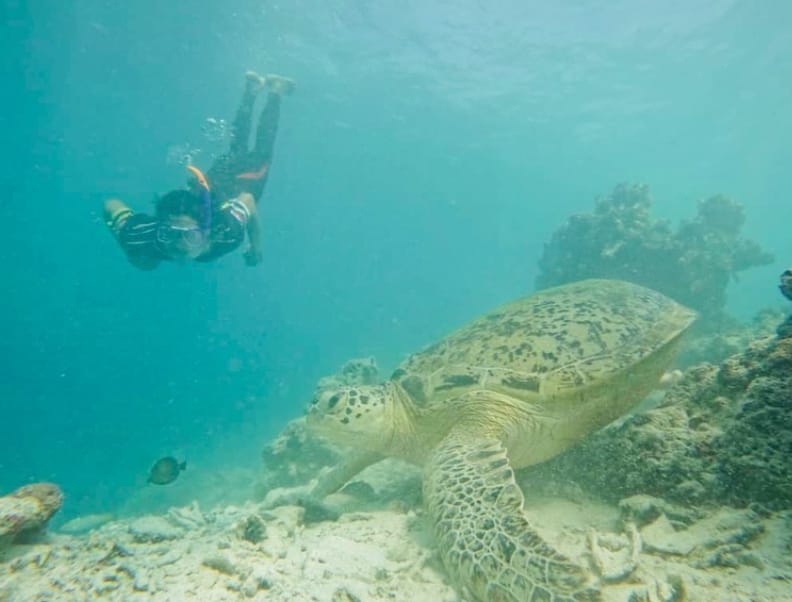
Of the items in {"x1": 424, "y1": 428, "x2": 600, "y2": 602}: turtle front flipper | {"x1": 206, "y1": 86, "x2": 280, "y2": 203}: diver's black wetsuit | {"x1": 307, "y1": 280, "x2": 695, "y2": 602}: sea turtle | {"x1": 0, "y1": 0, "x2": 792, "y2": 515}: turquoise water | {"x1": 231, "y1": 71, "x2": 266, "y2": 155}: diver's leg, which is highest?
{"x1": 0, "y1": 0, "x2": 792, "y2": 515}: turquoise water

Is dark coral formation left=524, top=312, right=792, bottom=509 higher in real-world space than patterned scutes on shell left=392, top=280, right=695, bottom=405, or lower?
lower

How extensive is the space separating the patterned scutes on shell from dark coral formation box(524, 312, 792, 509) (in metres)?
0.56

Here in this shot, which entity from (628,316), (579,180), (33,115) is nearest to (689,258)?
(628,316)

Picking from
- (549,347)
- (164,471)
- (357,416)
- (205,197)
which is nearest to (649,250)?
(549,347)

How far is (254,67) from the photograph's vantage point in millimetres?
32125

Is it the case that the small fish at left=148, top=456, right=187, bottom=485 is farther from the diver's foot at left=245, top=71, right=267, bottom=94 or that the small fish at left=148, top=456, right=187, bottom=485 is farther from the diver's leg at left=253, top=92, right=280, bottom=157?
the diver's foot at left=245, top=71, right=267, bottom=94

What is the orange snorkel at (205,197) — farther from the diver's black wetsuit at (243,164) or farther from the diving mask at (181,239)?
the diver's black wetsuit at (243,164)

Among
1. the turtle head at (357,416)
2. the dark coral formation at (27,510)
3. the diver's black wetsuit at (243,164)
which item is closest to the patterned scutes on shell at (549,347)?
the turtle head at (357,416)

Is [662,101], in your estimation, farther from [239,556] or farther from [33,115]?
[33,115]

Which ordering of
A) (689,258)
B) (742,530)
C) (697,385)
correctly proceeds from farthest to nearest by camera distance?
(689,258)
(697,385)
(742,530)

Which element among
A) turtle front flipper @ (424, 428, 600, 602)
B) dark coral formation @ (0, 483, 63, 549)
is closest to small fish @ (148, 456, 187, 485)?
dark coral formation @ (0, 483, 63, 549)

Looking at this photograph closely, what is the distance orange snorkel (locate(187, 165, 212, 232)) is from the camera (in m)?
6.44

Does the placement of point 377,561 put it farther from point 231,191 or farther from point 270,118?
point 270,118

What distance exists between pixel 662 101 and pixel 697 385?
136 ft
